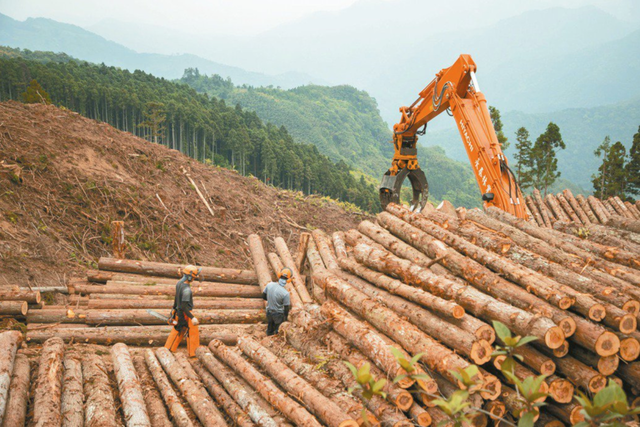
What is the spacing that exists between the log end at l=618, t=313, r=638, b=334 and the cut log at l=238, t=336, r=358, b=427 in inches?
110

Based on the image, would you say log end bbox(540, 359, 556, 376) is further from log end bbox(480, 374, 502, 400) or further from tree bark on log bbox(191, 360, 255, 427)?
tree bark on log bbox(191, 360, 255, 427)

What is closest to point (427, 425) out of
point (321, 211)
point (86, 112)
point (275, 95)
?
point (321, 211)

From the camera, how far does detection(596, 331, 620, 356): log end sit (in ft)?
12.5

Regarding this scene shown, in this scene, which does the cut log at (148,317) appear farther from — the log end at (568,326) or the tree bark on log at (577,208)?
the tree bark on log at (577,208)

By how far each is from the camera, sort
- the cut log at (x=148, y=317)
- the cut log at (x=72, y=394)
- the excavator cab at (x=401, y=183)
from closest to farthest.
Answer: the cut log at (x=72, y=394)
the cut log at (x=148, y=317)
the excavator cab at (x=401, y=183)

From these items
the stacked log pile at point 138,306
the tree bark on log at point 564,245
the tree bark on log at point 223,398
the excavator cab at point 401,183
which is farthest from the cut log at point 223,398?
the excavator cab at point 401,183

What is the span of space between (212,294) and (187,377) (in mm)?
4025

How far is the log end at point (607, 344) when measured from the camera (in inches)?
150

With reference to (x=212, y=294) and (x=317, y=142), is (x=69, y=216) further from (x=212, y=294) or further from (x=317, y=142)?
(x=317, y=142)

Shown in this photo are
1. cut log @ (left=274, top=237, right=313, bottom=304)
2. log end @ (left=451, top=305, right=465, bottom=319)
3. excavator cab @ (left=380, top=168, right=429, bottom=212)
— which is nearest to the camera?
log end @ (left=451, top=305, right=465, bottom=319)

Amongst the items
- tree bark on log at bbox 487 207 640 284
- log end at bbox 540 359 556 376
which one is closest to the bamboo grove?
tree bark on log at bbox 487 207 640 284

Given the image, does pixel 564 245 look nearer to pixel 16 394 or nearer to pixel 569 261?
pixel 569 261

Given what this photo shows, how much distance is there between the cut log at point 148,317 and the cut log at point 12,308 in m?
0.36

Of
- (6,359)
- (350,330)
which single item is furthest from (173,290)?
(350,330)
